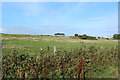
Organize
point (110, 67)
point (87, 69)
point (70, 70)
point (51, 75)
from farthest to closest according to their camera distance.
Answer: point (110, 67)
point (87, 69)
point (70, 70)
point (51, 75)

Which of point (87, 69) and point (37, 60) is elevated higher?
point (37, 60)

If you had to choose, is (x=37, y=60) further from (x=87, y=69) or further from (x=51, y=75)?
(x=87, y=69)

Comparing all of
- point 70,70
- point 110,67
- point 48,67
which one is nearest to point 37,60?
point 48,67

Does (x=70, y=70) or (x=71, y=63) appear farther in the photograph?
(x=71, y=63)

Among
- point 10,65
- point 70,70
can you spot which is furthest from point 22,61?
point 70,70

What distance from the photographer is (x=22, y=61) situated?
5.72m

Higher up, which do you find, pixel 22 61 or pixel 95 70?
pixel 22 61

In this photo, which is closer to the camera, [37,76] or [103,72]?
[37,76]

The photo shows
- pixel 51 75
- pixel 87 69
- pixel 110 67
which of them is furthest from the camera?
pixel 110 67

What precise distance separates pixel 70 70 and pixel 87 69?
1.11 m

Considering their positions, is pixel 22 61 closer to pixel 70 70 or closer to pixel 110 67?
pixel 70 70

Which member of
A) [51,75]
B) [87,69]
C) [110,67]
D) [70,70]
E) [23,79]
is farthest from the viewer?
[110,67]

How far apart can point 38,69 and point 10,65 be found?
109cm

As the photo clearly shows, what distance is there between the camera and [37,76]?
5.05 m
